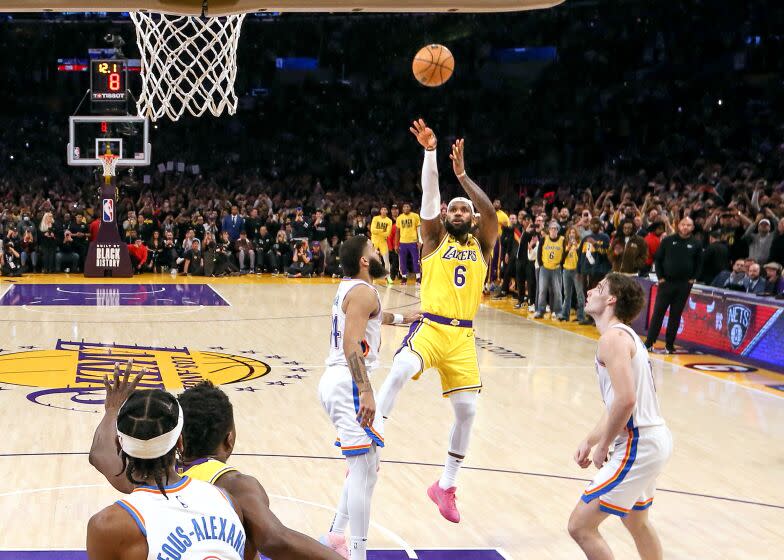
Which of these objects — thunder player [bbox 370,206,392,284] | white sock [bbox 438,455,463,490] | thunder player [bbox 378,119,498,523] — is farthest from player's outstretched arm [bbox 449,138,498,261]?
thunder player [bbox 370,206,392,284]

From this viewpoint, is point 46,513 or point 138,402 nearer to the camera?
point 138,402

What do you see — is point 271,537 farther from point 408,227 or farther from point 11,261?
point 11,261

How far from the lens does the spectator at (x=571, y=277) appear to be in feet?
45.3

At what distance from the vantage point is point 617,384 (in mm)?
3910

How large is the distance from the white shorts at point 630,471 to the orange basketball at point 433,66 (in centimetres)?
546

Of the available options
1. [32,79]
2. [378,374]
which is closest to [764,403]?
[378,374]

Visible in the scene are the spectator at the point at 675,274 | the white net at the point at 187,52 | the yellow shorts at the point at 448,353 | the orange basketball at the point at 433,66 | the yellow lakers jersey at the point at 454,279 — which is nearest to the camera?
the yellow shorts at the point at 448,353

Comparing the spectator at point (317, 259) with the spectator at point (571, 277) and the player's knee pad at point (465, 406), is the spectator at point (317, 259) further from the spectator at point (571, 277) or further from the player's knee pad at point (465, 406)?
the player's knee pad at point (465, 406)

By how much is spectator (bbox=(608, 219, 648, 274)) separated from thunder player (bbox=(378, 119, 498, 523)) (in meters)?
7.00

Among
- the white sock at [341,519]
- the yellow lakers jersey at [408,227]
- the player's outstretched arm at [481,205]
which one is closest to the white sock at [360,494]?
the white sock at [341,519]

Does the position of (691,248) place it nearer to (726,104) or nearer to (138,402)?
(138,402)

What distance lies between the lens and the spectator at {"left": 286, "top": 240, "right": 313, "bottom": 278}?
67.9 ft

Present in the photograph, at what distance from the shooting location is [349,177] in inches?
1155

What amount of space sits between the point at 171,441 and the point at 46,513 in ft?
10.9
